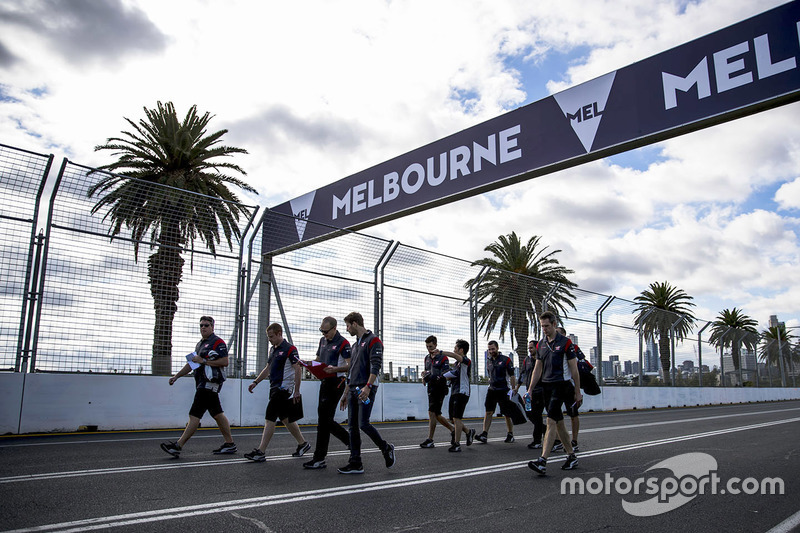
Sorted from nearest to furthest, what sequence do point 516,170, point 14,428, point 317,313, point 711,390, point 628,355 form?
point 14,428, point 317,313, point 516,170, point 628,355, point 711,390

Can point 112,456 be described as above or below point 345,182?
below

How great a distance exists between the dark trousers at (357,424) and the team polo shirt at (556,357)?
202cm

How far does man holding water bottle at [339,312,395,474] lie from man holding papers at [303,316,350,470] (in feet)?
0.47

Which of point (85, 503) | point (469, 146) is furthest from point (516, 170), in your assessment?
point (85, 503)

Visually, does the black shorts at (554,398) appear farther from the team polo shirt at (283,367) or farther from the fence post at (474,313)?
the fence post at (474,313)

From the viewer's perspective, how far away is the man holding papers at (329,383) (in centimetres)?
619

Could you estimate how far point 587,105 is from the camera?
1261 centimetres

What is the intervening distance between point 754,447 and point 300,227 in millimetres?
11990

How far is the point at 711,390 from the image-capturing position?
28.5 meters

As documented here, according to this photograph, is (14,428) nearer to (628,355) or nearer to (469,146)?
(469,146)

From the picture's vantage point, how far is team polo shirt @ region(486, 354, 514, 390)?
9625 millimetres

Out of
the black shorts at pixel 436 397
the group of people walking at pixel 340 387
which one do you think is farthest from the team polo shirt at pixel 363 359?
the black shorts at pixel 436 397

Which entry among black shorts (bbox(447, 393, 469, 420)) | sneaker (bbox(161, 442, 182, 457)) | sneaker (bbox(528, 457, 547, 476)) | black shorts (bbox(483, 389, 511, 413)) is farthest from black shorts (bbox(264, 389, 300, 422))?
black shorts (bbox(483, 389, 511, 413))

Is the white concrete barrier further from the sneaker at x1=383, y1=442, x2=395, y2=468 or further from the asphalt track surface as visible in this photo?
the sneaker at x1=383, y1=442, x2=395, y2=468
